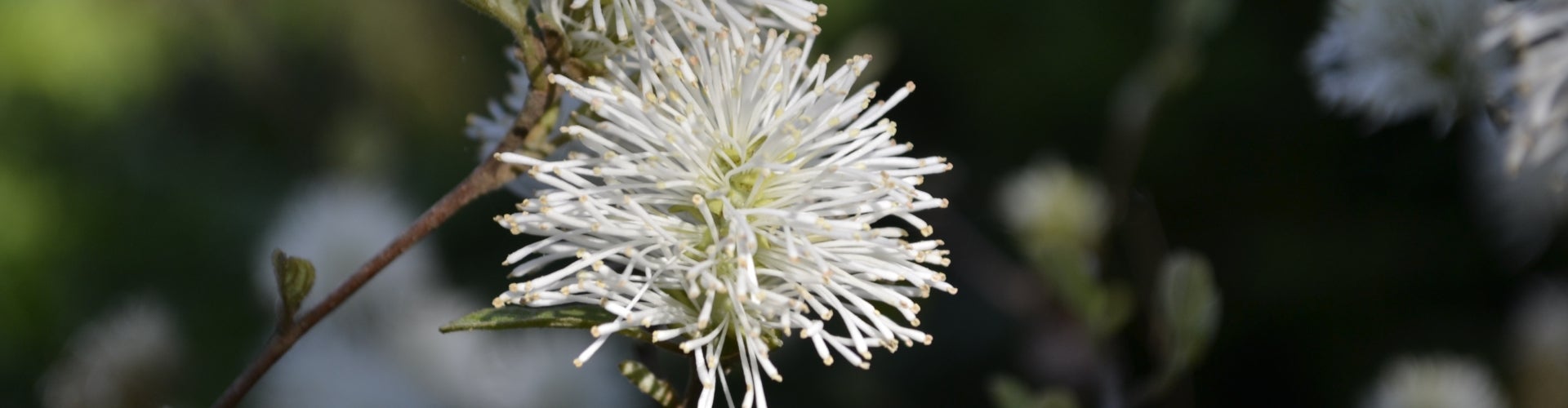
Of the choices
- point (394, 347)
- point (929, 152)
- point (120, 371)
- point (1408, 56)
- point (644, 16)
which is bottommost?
point (929, 152)

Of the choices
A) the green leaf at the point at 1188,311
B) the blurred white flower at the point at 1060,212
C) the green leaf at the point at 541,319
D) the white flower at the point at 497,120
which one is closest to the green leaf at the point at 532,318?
the green leaf at the point at 541,319

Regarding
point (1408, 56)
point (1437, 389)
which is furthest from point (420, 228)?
point (1437, 389)

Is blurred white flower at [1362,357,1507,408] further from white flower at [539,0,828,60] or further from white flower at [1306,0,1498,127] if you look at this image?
white flower at [539,0,828,60]

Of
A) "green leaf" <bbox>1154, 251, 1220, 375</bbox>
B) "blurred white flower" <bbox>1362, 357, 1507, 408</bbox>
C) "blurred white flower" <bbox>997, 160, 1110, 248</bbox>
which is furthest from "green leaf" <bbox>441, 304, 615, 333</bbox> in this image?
"blurred white flower" <bbox>1362, 357, 1507, 408</bbox>

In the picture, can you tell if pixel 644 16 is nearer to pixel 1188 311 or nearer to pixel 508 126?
pixel 508 126

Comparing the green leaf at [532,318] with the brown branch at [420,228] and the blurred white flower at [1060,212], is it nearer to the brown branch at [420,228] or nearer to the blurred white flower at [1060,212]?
the brown branch at [420,228]

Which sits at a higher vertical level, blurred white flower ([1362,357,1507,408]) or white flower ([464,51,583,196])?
white flower ([464,51,583,196])
